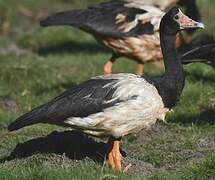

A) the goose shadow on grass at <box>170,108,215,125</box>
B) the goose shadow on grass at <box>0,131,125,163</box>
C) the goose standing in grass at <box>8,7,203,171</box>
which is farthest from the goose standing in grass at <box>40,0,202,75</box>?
the goose standing in grass at <box>8,7,203,171</box>

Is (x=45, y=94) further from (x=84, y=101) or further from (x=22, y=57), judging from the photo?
(x=84, y=101)

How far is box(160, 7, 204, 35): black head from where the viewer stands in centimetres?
866

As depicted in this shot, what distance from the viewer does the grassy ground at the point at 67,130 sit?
7902 millimetres

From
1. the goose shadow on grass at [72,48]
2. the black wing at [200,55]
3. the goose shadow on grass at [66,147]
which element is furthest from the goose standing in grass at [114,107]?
the goose shadow on grass at [72,48]

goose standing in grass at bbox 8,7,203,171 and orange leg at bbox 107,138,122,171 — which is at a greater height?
goose standing in grass at bbox 8,7,203,171

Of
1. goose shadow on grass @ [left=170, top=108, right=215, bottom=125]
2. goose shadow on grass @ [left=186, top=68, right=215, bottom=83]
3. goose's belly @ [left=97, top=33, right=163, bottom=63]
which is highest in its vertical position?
goose's belly @ [left=97, top=33, right=163, bottom=63]

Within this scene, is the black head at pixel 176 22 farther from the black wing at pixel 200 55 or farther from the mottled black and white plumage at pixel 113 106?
the black wing at pixel 200 55

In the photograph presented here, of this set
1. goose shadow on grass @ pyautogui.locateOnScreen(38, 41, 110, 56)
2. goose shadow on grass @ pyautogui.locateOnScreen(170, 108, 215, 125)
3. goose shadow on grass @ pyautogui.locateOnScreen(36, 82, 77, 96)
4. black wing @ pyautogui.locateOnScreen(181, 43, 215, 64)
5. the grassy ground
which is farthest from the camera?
goose shadow on grass @ pyautogui.locateOnScreen(38, 41, 110, 56)

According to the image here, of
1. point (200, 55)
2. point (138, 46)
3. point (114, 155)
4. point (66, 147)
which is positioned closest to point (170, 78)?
point (114, 155)

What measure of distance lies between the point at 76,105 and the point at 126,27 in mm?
4204

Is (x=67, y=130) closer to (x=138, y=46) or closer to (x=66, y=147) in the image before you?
(x=66, y=147)

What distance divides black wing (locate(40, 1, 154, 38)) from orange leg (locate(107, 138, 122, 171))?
12.7 ft

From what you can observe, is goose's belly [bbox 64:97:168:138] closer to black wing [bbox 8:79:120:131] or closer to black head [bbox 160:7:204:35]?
black wing [bbox 8:79:120:131]

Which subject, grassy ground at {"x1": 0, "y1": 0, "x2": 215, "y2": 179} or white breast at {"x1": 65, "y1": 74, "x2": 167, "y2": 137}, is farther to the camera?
white breast at {"x1": 65, "y1": 74, "x2": 167, "y2": 137}
